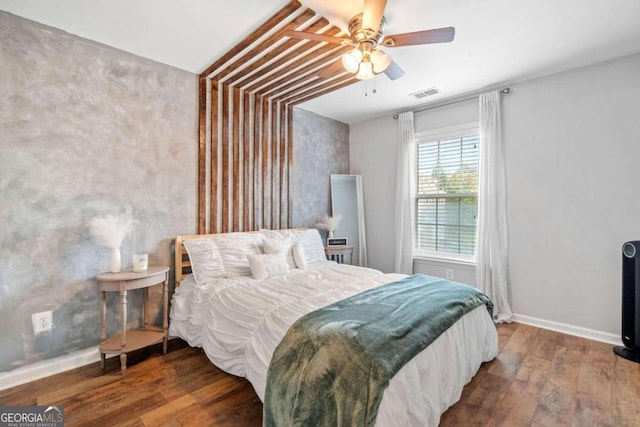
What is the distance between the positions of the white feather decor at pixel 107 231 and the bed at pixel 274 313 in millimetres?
521

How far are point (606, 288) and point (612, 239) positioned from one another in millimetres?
482

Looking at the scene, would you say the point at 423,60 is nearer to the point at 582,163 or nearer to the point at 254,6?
the point at 254,6

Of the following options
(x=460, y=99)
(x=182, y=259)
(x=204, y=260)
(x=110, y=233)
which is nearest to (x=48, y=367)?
(x=110, y=233)

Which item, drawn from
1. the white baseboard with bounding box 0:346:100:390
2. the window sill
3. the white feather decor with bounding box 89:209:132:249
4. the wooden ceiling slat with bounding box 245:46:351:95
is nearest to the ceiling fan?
the wooden ceiling slat with bounding box 245:46:351:95

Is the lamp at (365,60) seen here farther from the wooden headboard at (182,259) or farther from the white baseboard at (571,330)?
the white baseboard at (571,330)

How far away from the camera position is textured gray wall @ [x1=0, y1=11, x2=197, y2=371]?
2080 millimetres

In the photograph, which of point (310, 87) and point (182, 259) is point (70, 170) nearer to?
point (182, 259)

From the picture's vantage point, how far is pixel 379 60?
6.66 feet

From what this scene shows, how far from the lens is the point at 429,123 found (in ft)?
12.9

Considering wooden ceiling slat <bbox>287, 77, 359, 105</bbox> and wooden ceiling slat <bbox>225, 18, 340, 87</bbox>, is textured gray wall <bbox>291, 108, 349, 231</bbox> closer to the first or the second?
wooden ceiling slat <bbox>287, 77, 359, 105</bbox>

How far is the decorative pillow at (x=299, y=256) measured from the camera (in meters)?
3.07

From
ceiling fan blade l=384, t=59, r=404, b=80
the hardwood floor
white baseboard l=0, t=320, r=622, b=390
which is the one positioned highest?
ceiling fan blade l=384, t=59, r=404, b=80

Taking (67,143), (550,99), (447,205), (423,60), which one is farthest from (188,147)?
(550,99)

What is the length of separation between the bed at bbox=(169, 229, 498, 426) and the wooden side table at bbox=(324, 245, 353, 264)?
0.52 meters
